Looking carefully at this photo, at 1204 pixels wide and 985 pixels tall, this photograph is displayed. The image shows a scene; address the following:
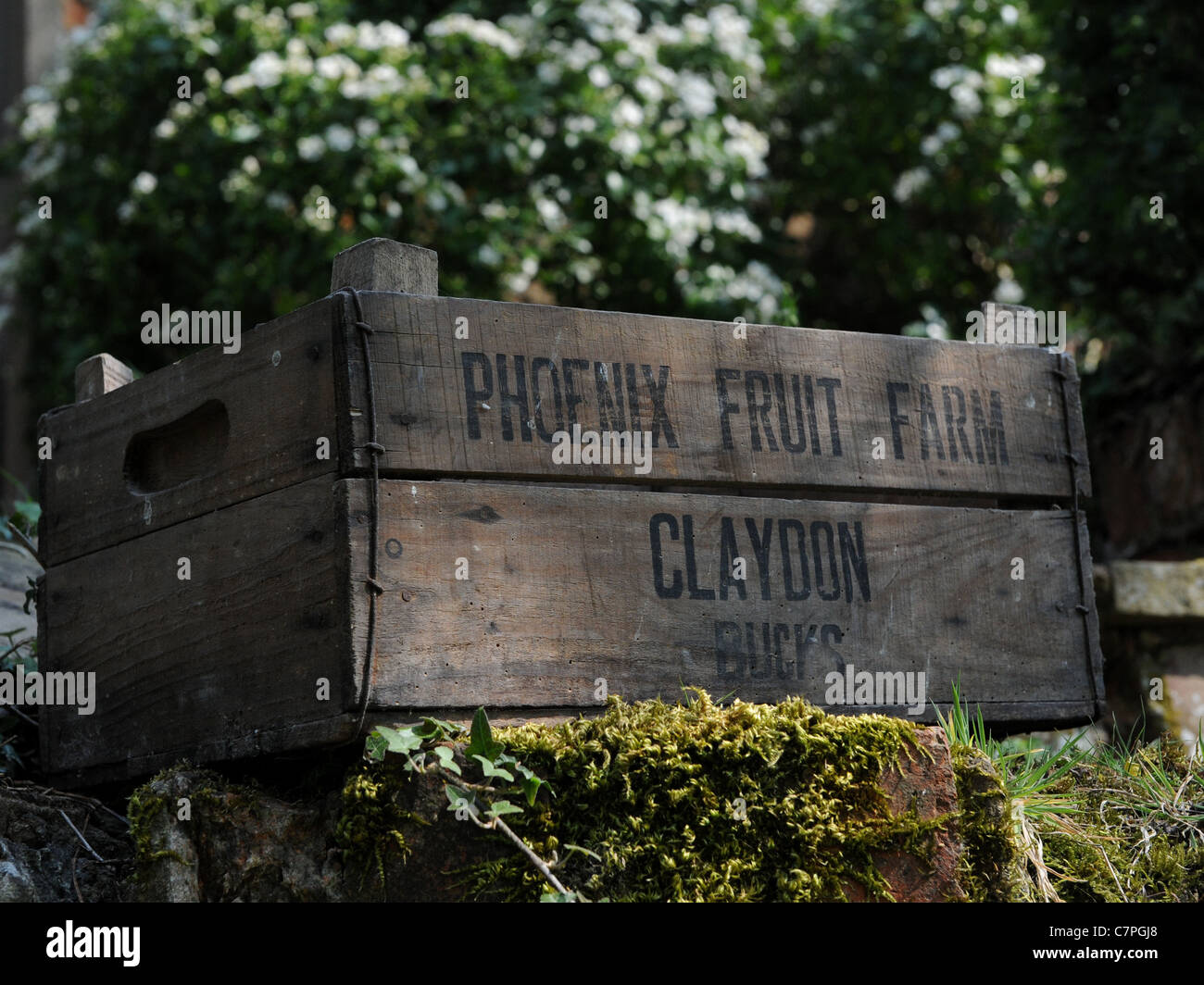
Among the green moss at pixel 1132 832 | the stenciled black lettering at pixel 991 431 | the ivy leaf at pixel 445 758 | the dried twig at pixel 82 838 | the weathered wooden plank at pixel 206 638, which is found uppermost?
the stenciled black lettering at pixel 991 431

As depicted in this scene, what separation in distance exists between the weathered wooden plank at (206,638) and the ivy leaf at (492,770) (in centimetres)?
23

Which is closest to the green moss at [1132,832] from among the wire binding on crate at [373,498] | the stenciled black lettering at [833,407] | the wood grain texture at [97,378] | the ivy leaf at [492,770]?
the stenciled black lettering at [833,407]

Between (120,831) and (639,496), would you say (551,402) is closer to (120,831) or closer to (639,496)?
(639,496)

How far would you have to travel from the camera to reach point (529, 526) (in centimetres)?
244

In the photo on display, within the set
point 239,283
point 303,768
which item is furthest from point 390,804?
point 239,283

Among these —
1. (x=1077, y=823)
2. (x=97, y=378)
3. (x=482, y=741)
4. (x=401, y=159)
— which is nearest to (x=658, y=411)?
(x=482, y=741)

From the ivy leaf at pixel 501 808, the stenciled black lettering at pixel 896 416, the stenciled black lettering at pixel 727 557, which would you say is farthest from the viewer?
the stenciled black lettering at pixel 896 416

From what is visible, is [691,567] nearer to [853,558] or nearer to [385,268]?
[853,558]

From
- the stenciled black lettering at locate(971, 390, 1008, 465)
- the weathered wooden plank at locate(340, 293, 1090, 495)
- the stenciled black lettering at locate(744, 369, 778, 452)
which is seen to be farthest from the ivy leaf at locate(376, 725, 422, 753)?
the stenciled black lettering at locate(971, 390, 1008, 465)

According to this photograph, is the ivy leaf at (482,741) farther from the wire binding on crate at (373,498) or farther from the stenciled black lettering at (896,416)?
the stenciled black lettering at (896,416)

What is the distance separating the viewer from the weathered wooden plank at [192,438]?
2393 mm

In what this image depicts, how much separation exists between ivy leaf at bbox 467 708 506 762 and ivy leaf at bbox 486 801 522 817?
0.08m

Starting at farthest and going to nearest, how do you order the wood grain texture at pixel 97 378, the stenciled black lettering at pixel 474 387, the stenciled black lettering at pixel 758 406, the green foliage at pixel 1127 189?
the green foliage at pixel 1127 189 → the wood grain texture at pixel 97 378 → the stenciled black lettering at pixel 758 406 → the stenciled black lettering at pixel 474 387

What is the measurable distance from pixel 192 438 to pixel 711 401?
1.02m
